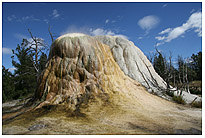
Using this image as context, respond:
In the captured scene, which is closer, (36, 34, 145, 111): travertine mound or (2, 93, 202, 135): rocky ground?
(2, 93, 202, 135): rocky ground

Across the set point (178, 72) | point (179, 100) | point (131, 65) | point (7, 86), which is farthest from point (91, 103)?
point (178, 72)

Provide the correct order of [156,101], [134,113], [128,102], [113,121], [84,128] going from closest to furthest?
1. [84,128]
2. [113,121]
3. [134,113]
4. [128,102]
5. [156,101]

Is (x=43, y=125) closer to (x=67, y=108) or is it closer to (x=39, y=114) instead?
(x=39, y=114)

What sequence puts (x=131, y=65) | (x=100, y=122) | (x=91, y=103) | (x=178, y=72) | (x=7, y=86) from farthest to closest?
(x=178, y=72) → (x=7, y=86) → (x=131, y=65) → (x=91, y=103) → (x=100, y=122)

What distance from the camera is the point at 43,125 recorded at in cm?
368

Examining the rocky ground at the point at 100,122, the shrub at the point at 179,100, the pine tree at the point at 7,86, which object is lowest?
the rocky ground at the point at 100,122

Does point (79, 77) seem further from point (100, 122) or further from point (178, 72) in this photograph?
point (178, 72)

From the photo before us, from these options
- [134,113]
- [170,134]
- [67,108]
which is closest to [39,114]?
[67,108]

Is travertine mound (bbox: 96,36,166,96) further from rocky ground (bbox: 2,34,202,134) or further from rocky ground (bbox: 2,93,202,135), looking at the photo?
rocky ground (bbox: 2,93,202,135)

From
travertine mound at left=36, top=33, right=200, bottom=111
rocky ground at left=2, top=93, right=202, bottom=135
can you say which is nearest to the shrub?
travertine mound at left=36, top=33, right=200, bottom=111

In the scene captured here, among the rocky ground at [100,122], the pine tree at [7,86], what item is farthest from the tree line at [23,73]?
the rocky ground at [100,122]

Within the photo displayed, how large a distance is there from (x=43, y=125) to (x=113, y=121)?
5.75 ft

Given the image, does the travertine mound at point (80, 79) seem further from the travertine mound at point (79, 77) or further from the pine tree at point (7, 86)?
the pine tree at point (7, 86)

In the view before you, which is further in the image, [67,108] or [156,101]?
[156,101]
